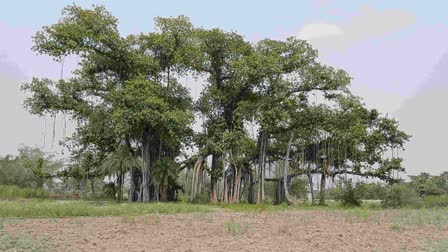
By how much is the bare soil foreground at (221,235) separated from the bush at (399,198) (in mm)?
14488

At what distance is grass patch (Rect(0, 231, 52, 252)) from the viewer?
8.89m

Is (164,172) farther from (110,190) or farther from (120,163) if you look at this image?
(110,190)

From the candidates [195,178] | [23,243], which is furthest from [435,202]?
[23,243]

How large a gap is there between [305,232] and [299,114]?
59.7 feet

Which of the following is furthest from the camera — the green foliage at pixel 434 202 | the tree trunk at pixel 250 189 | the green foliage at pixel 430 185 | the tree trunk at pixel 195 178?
the green foliage at pixel 430 185

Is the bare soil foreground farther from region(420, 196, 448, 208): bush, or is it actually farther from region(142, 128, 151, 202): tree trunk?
region(420, 196, 448, 208): bush

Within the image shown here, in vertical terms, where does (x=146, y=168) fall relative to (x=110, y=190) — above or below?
above

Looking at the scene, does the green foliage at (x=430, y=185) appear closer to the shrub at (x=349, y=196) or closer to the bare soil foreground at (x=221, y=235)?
Answer: the shrub at (x=349, y=196)

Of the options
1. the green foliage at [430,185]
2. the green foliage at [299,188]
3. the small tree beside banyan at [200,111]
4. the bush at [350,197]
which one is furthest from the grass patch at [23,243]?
the green foliage at [430,185]

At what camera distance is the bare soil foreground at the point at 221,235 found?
29.4 feet

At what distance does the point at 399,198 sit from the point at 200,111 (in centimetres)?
1223

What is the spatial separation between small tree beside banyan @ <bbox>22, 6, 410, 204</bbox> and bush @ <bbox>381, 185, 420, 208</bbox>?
216 centimetres

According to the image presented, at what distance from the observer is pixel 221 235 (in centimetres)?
1034

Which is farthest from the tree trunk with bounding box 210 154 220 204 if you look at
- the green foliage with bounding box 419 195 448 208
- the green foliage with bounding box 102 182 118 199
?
the green foliage with bounding box 419 195 448 208
